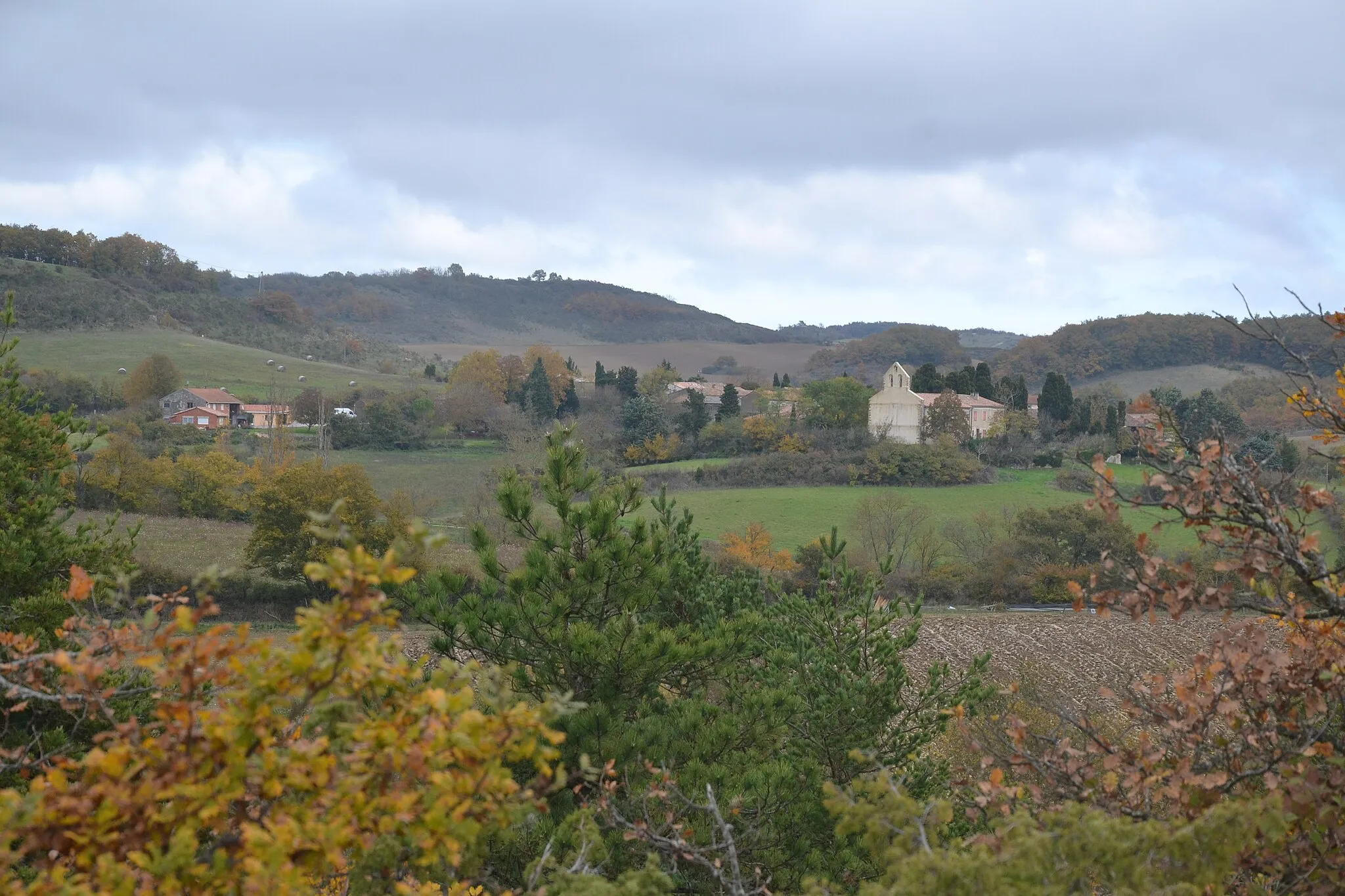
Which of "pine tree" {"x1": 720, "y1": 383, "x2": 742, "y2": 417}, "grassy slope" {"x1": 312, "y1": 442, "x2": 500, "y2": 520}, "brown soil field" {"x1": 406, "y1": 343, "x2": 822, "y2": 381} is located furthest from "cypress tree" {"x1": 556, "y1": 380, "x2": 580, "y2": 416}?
"brown soil field" {"x1": 406, "y1": 343, "x2": 822, "y2": 381}

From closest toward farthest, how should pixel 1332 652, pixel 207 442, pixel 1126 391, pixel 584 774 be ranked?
pixel 584 774 < pixel 1332 652 < pixel 207 442 < pixel 1126 391

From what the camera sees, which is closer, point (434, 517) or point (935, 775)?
point (935, 775)

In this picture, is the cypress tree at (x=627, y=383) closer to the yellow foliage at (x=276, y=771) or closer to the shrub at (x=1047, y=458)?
the shrub at (x=1047, y=458)

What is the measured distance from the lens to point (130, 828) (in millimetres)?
2592

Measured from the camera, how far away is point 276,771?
252 centimetres

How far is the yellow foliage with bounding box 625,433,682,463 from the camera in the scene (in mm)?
60312

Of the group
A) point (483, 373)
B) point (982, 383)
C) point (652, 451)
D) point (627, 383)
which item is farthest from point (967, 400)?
point (483, 373)

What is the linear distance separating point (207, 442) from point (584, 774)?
168ft

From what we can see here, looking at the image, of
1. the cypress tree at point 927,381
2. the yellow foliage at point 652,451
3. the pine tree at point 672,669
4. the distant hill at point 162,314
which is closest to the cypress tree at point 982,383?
the cypress tree at point 927,381

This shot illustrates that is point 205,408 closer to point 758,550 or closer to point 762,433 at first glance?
point 762,433

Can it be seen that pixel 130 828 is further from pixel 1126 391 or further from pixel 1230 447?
pixel 1126 391

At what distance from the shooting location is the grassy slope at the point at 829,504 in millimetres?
45000

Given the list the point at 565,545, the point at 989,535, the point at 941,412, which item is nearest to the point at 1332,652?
the point at 565,545

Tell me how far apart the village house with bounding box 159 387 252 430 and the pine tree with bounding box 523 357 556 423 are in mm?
18913
